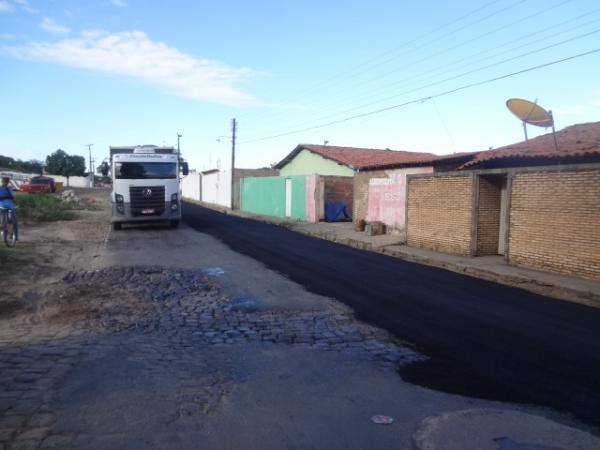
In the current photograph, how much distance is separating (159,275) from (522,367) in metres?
7.15

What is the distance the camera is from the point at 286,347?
5641mm

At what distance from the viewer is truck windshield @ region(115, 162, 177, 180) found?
60.3 ft

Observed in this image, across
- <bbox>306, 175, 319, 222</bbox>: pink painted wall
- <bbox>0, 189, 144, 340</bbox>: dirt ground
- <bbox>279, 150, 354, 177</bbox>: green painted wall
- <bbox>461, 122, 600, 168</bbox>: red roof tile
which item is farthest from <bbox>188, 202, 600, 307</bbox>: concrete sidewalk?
<bbox>279, 150, 354, 177</bbox>: green painted wall

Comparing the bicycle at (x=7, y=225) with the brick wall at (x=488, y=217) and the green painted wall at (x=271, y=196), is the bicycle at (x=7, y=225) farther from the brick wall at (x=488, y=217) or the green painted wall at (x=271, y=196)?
the green painted wall at (x=271, y=196)

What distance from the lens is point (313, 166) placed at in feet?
105

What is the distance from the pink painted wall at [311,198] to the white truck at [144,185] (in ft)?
27.2

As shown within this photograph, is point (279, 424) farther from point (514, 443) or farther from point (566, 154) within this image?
point (566, 154)

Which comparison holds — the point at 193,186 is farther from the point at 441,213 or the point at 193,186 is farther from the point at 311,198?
the point at 441,213

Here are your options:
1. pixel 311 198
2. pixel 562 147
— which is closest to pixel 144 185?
pixel 311 198

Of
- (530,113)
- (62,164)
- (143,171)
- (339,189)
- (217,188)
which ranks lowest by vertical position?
(339,189)

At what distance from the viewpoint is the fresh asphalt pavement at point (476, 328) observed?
4.61m

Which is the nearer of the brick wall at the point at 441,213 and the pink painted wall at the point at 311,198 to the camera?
the brick wall at the point at 441,213

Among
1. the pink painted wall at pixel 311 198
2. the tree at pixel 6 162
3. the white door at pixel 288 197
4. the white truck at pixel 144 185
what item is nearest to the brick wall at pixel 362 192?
the pink painted wall at pixel 311 198

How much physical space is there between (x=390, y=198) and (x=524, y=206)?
25.7 feet
